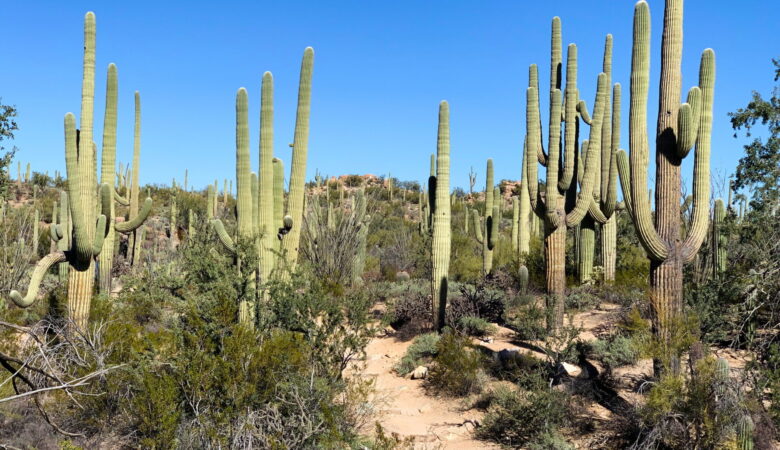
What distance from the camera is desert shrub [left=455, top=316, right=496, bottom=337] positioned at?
474 inches

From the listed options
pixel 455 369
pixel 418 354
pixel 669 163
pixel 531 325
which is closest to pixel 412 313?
pixel 418 354

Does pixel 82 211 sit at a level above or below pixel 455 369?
above

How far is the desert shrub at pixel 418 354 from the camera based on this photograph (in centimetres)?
1102

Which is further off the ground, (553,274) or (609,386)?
(553,274)

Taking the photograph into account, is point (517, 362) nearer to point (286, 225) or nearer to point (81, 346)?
point (286, 225)

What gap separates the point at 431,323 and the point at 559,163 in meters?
3.86

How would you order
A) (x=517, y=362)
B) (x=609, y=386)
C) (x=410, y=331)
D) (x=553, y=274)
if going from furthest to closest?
1. (x=410, y=331)
2. (x=553, y=274)
3. (x=517, y=362)
4. (x=609, y=386)

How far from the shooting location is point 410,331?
1286cm

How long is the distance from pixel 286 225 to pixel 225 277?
205 centimetres

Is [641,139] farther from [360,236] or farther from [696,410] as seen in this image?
[360,236]

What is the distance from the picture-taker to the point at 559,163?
11484 mm

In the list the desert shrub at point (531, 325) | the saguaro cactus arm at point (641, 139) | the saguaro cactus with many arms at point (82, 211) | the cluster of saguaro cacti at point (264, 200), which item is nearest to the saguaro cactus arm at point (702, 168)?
the saguaro cactus arm at point (641, 139)

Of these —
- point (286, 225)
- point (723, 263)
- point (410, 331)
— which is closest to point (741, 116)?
point (723, 263)

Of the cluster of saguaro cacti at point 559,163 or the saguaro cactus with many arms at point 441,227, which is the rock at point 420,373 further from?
the cluster of saguaro cacti at point 559,163
